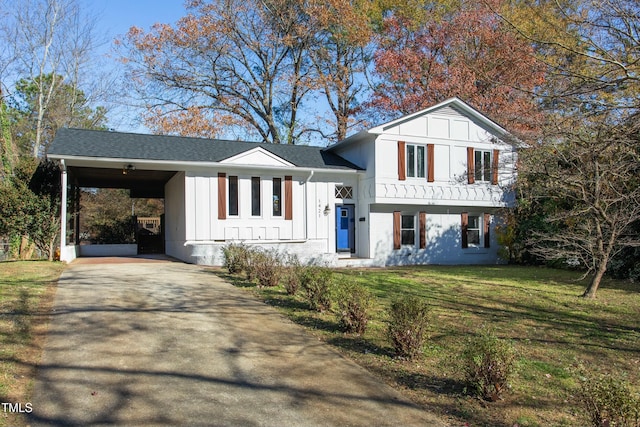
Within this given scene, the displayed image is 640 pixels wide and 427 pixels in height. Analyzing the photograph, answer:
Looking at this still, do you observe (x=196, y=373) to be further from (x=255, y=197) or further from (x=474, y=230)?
(x=474, y=230)

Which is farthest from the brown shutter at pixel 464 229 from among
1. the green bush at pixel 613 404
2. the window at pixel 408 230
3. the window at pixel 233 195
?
the green bush at pixel 613 404

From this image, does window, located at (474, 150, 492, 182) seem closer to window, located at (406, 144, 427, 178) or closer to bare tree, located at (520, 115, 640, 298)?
window, located at (406, 144, 427, 178)

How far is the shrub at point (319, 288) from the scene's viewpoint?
8.23 m

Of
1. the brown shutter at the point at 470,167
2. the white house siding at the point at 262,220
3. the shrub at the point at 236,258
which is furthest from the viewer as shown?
the brown shutter at the point at 470,167

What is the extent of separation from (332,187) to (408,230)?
12.2 feet

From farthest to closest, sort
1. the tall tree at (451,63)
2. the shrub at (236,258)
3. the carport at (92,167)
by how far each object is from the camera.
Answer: the tall tree at (451,63), the carport at (92,167), the shrub at (236,258)

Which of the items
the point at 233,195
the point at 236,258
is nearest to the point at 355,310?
the point at 236,258

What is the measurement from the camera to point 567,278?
14.8 meters

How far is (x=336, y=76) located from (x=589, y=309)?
2356 centimetres

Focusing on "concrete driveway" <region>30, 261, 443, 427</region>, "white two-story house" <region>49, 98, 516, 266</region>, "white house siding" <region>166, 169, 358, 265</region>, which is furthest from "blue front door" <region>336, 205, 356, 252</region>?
"concrete driveway" <region>30, 261, 443, 427</region>

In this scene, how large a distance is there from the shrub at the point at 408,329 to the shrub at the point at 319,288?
2.35 m

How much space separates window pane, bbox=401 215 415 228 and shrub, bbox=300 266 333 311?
11722 millimetres

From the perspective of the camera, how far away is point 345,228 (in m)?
19.7

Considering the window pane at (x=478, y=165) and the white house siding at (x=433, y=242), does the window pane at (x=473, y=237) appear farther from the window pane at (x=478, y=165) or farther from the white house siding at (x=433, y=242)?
the window pane at (x=478, y=165)
